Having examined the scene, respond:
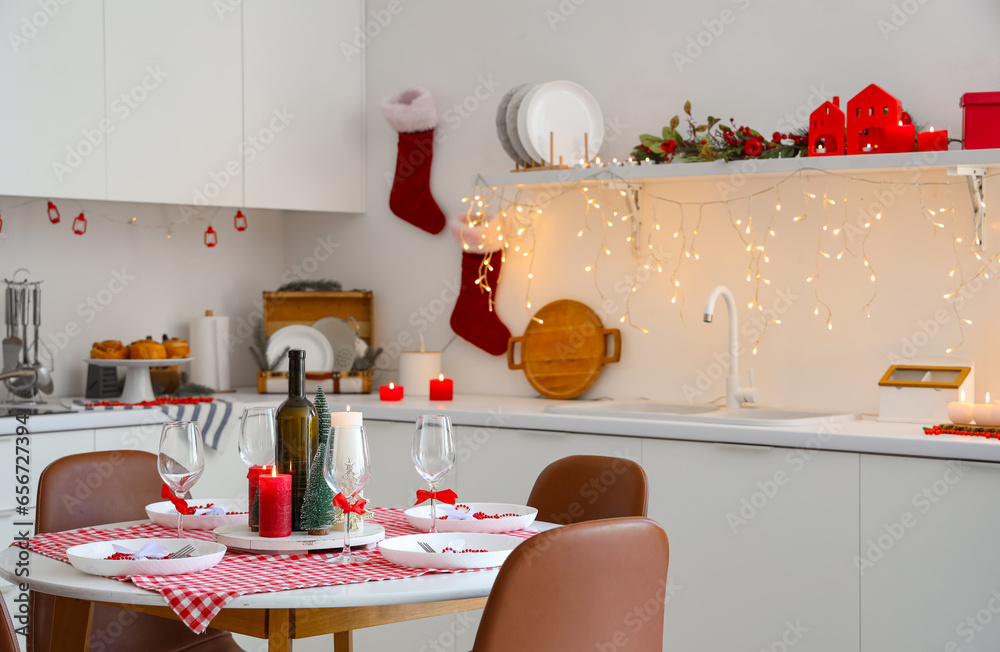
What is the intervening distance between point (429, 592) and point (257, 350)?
2643 mm

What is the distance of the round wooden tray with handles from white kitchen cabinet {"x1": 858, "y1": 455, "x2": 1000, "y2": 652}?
1.11 metres

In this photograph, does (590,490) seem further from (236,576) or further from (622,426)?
(236,576)

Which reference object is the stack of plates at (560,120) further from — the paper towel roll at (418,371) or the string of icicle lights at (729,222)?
the paper towel roll at (418,371)

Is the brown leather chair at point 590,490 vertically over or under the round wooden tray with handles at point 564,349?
under

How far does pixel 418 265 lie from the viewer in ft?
12.9

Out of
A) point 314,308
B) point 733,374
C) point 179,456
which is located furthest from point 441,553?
point 314,308

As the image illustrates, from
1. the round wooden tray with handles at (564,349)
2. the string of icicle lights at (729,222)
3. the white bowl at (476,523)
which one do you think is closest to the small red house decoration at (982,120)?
the string of icicle lights at (729,222)

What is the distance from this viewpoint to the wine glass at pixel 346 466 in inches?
63.0

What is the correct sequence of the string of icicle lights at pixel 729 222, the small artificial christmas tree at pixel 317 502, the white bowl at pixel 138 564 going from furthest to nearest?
the string of icicle lights at pixel 729 222 < the small artificial christmas tree at pixel 317 502 < the white bowl at pixel 138 564

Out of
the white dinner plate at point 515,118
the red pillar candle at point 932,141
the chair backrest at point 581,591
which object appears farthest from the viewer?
the white dinner plate at point 515,118

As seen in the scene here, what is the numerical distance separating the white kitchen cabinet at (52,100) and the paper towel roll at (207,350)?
653 millimetres

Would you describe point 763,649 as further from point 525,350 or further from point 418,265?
point 418,265

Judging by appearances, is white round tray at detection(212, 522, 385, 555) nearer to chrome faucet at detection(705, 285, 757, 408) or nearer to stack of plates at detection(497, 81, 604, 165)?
chrome faucet at detection(705, 285, 757, 408)

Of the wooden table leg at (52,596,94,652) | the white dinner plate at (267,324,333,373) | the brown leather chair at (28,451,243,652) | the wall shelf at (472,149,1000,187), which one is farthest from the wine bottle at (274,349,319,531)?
the white dinner plate at (267,324,333,373)
